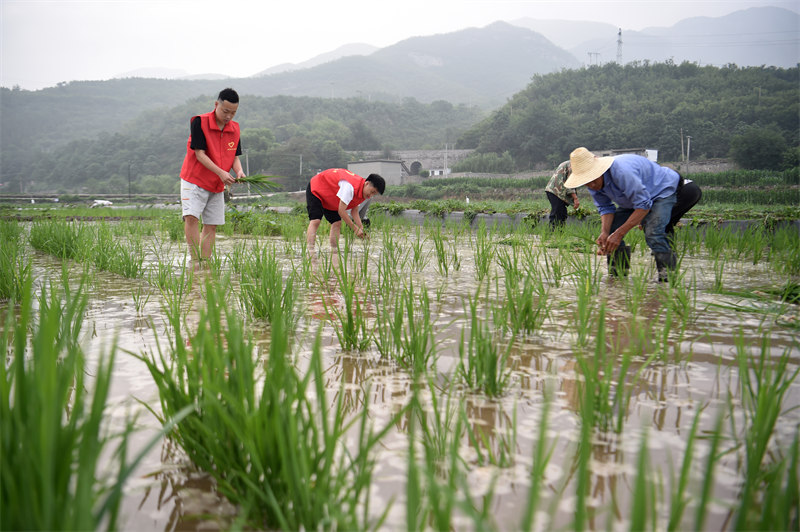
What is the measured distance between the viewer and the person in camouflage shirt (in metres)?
6.05

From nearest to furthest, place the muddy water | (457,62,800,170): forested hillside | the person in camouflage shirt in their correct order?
1. the muddy water
2. the person in camouflage shirt
3. (457,62,800,170): forested hillside

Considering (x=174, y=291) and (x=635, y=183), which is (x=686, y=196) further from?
(x=174, y=291)

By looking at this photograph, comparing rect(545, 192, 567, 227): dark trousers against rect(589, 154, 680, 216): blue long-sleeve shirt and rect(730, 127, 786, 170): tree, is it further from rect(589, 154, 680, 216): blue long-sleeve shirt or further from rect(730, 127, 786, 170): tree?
rect(730, 127, 786, 170): tree

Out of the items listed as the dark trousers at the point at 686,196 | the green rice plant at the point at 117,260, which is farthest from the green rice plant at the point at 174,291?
the dark trousers at the point at 686,196

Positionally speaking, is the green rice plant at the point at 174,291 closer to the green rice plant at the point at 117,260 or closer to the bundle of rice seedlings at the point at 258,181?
the green rice plant at the point at 117,260

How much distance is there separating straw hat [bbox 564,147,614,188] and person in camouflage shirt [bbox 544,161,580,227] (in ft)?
8.07

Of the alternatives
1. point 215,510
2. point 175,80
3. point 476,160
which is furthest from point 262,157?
point 175,80

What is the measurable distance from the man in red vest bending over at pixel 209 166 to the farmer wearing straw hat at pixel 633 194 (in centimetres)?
250

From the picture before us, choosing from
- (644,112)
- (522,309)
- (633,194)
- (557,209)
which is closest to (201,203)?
(522,309)

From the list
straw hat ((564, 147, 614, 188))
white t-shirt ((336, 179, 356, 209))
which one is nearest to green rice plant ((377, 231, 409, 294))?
white t-shirt ((336, 179, 356, 209))

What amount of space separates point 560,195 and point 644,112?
7629 cm

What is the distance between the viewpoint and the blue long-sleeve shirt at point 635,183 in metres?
3.43

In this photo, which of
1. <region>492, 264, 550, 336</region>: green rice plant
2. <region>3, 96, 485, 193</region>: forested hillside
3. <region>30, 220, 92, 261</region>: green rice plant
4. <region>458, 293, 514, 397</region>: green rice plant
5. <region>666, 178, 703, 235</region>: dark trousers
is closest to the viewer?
<region>458, 293, 514, 397</region>: green rice plant

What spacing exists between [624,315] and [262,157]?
236ft
